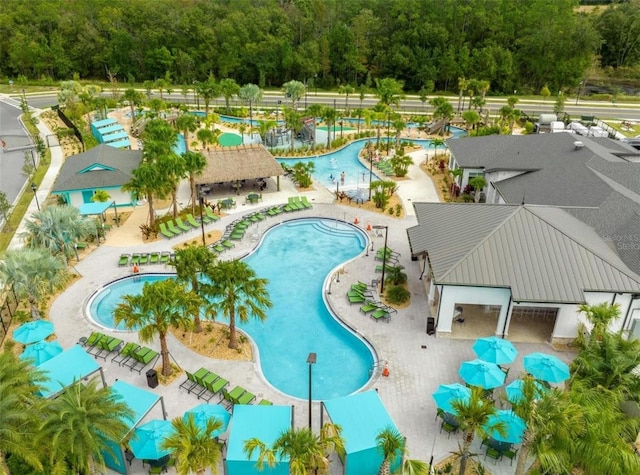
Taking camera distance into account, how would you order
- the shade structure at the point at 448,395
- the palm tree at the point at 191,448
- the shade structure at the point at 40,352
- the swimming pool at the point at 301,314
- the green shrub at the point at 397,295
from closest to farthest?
the palm tree at the point at 191,448 < the shade structure at the point at 448,395 < the shade structure at the point at 40,352 < the swimming pool at the point at 301,314 < the green shrub at the point at 397,295

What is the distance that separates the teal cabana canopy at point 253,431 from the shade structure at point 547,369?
10.7 metres

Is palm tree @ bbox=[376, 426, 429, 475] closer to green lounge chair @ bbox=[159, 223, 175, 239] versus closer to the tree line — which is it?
green lounge chair @ bbox=[159, 223, 175, 239]

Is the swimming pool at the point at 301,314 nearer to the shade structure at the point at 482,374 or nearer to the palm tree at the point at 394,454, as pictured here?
the shade structure at the point at 482,374

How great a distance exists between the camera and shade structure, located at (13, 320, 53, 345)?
23.4 metres

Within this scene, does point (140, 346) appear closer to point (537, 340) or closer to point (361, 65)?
point (537, 340)

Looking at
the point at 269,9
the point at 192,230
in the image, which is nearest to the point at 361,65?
the point at 269,9

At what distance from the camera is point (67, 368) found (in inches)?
859

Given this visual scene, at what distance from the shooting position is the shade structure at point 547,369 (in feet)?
70.6

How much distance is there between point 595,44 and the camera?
90062 mm

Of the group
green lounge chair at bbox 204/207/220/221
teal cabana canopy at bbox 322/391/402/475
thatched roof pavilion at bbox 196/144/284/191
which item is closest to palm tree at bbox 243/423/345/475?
teal cabana canopy at bbox 322/391/402/475

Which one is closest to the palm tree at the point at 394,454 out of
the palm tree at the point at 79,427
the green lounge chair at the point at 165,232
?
the palm tree at the point at 79,427

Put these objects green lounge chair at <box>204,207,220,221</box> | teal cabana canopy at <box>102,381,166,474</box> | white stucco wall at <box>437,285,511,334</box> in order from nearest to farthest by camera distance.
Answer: teal cabana canopy at <box>102,381,166,474</box> < white stucco wall at <box>437,285,511,334</box> < green lounge chair at <box>204,207,220,221</box>

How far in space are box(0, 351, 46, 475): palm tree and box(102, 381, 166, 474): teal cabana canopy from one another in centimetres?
303

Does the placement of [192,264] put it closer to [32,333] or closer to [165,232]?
[32,333]
